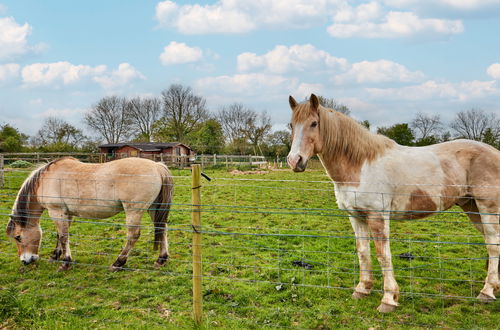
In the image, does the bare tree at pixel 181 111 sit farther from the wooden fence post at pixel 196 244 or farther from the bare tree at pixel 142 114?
the wooden fence post at pixel 196 244

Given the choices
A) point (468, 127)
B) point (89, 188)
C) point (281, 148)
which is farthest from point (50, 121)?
point (468, 127)

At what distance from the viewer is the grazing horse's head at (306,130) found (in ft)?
11.1

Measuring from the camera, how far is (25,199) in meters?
5.06

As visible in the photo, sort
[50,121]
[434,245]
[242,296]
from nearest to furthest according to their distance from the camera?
[242,296] < [434,245] < [50,121]

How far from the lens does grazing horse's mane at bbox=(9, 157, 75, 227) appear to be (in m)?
4.93

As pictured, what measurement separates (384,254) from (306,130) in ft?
5.37

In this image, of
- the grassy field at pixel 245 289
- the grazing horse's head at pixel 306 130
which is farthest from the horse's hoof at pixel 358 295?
the grazing horse's head at pixel 306 130

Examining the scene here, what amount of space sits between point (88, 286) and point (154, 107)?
49790mm

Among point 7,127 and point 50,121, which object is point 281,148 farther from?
point 50,121

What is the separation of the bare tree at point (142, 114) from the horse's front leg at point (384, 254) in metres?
46.9

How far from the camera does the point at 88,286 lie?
4273 mm

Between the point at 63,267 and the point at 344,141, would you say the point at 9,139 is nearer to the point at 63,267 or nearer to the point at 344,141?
the point at 63,267

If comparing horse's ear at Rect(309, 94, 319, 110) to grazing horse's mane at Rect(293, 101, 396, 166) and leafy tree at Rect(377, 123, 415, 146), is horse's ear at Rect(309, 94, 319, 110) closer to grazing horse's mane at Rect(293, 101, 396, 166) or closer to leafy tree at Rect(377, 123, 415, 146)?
grazing horse's mane at Rect(293, 101, 396, 166)


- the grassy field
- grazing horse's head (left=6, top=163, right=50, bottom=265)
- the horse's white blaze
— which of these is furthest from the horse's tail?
the horse's white blaze
